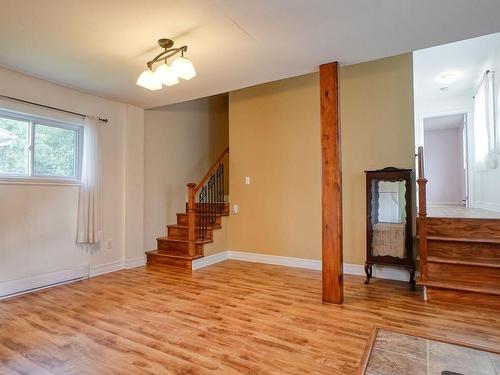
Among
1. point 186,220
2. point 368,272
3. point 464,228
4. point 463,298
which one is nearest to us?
point 463,298

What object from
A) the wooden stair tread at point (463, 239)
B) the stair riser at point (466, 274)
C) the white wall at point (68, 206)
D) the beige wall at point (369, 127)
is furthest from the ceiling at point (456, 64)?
the white wall at point (68, 206)

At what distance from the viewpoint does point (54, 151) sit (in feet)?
11.8

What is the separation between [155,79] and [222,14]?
2.71 feet

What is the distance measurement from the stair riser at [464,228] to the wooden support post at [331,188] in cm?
140

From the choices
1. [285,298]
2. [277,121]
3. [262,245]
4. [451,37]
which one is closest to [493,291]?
[285,298]

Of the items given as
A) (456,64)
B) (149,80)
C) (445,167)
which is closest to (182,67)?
(149,80)

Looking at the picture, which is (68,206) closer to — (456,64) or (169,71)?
(169,71)

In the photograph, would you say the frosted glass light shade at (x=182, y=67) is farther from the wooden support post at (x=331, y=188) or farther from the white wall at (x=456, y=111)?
the white wall at (x=456, y=111)

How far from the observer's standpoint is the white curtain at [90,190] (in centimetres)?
373

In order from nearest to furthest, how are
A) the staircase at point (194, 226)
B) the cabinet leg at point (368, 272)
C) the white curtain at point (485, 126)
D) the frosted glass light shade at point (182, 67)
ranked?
1. the frosted glass light shade at point (182, 67)
2. the cabinet leg at point (368, 272)
3. the white curtain at point (485, 126)
4. the staircase at point (194, 226)

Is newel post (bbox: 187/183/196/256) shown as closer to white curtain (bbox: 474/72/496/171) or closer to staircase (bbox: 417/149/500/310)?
staircase (bbox: 417/149/500/310)

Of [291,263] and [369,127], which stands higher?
[369,127]

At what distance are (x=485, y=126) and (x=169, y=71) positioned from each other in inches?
194

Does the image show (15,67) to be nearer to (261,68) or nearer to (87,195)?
(87,195)
